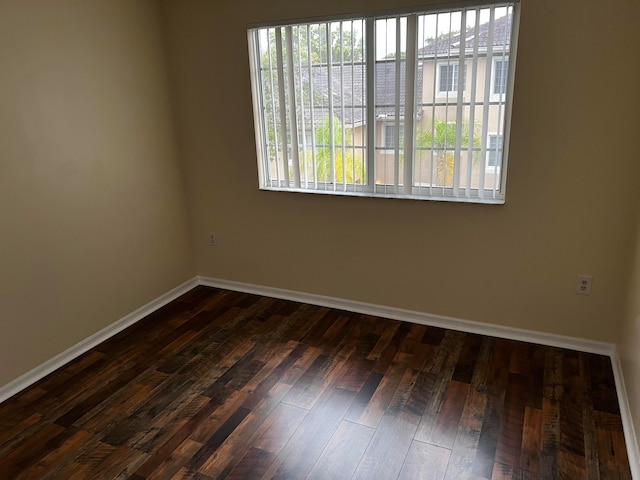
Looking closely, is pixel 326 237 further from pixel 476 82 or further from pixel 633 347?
pixel 633 347

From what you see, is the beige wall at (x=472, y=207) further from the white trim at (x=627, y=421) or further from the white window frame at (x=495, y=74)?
the white trim at (x=627, y=421)

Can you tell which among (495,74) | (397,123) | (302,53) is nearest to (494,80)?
(495,74)

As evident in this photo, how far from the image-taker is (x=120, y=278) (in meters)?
3.05

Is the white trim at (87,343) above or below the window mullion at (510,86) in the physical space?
below

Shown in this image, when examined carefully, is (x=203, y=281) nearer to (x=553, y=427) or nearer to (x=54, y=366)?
(x=54, y=366)

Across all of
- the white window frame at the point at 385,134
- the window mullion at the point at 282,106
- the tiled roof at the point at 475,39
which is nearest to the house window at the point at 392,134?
the white window frame at the point at 385,134

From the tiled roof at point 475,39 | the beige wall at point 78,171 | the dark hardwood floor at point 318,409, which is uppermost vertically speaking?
the tiled roof at point 475,39

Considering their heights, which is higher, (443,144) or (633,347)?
(443,144)

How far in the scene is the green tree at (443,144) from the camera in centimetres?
261

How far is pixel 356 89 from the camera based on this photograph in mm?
2826

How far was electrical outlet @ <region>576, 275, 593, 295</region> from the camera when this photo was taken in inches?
100

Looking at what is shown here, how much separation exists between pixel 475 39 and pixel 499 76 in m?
0.24

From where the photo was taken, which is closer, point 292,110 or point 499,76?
point 499,76

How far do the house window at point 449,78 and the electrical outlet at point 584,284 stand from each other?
1266 mm
